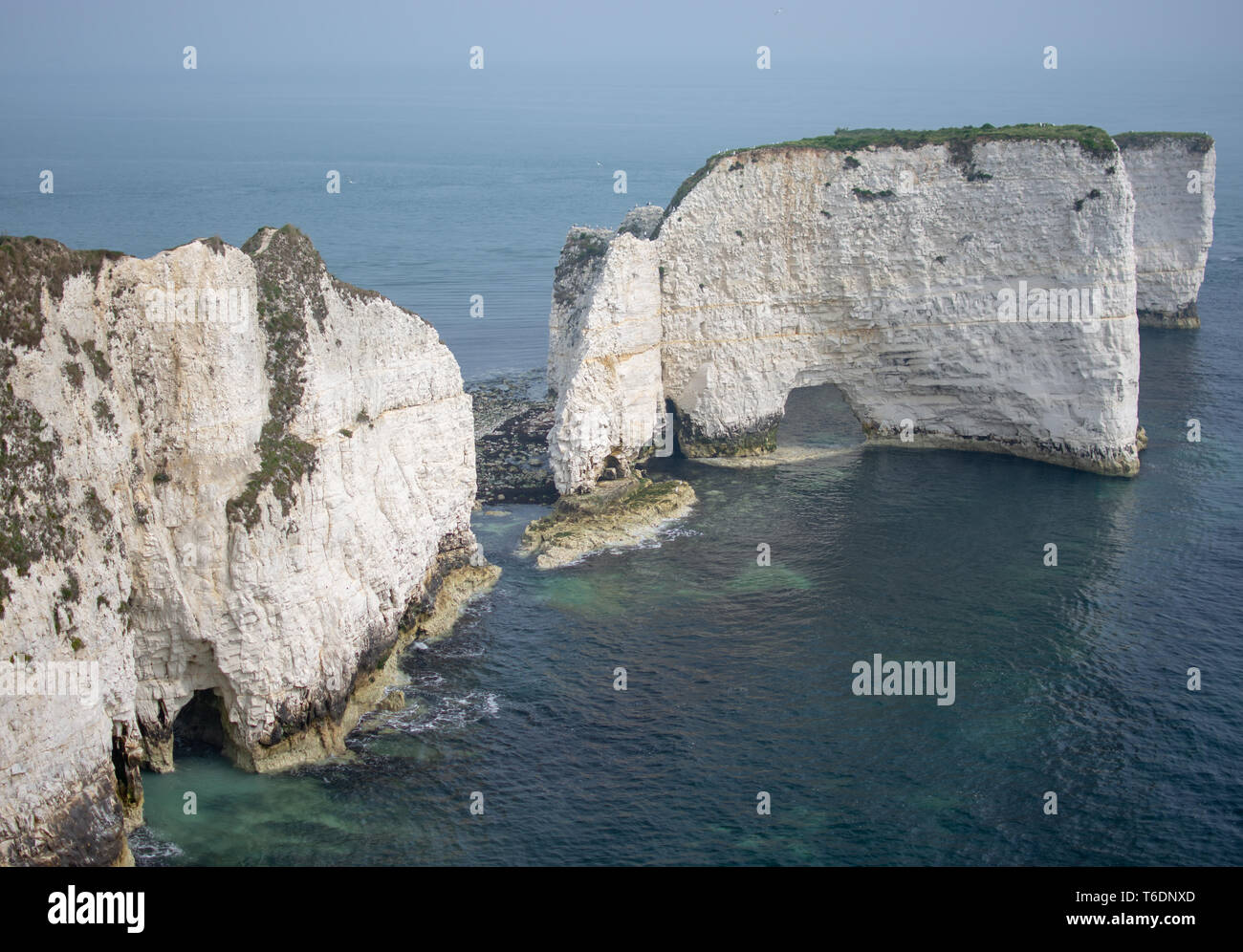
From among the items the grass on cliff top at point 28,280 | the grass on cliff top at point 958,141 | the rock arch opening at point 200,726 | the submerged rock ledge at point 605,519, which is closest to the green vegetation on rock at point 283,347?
the rock arch opening at point 200,726

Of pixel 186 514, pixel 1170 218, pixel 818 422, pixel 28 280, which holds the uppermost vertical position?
pixel 1170 218

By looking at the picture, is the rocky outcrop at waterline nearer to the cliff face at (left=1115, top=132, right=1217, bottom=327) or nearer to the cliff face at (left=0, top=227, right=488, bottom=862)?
the cliff face at (left=0, top=227, right=488, bottom=862)

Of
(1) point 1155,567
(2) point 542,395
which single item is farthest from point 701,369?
(1) point 1155,567

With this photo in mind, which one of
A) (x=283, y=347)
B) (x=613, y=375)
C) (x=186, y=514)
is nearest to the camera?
(x=186, y=514)

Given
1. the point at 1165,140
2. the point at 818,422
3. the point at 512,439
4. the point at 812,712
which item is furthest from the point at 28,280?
the point at 1165,140

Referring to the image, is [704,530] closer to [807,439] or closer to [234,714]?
[807,439]

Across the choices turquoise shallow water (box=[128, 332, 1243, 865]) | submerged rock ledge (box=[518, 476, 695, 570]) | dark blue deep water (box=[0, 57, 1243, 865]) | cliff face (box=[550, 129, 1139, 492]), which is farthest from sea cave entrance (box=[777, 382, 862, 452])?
submerged rock ledge (box=[518, 476, 695, 570])

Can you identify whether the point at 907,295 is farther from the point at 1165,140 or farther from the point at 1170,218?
the point at 1165,140
